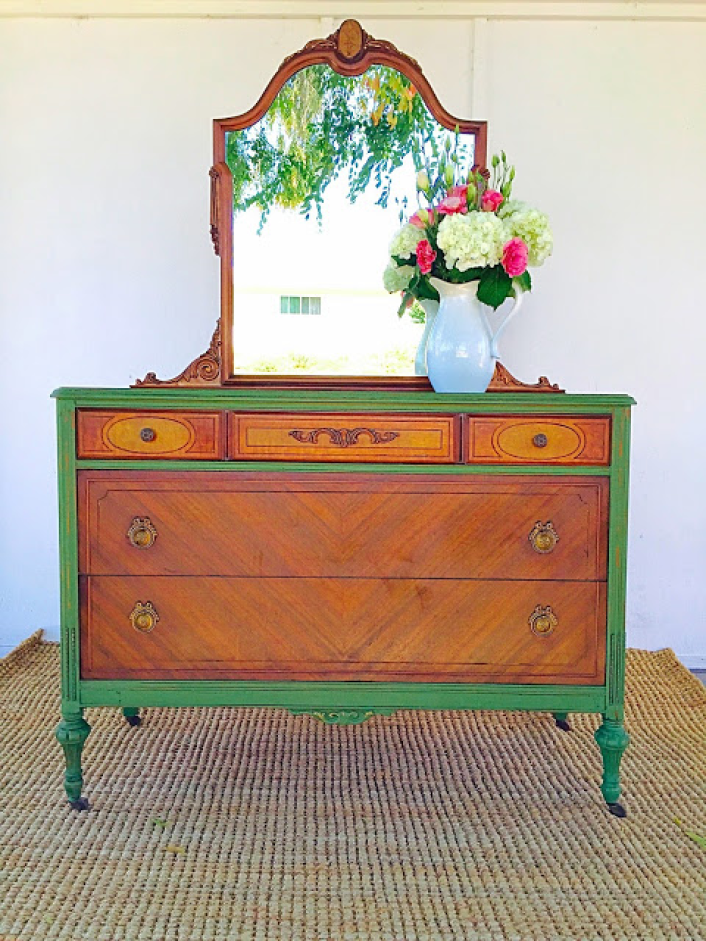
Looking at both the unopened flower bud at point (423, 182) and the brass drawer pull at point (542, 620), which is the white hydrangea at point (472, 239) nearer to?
the unopened flower bud at point (423, 182)

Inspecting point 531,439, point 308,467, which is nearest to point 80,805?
point 308,467

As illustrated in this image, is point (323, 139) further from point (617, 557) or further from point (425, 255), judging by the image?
point (617, 557)

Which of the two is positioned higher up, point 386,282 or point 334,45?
point 334,45

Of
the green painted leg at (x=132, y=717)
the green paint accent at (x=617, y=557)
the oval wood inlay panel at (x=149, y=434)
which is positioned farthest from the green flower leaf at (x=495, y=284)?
→ the green painted leg at (x=132, y=717)

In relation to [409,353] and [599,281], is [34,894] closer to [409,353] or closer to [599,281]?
[409,353]

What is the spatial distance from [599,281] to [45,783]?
247 cm

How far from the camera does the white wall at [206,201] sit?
314 centimetres

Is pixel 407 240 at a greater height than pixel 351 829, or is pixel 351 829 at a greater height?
pixel 407 240

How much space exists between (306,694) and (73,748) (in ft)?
1.99

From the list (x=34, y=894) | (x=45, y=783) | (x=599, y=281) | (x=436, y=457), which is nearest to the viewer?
(x=34, y=894)

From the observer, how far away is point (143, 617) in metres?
2.19

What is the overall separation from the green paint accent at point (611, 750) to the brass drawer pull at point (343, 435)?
907 millimetres

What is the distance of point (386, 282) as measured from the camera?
2631mm

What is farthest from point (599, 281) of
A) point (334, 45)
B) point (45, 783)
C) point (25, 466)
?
point (45, 783)
